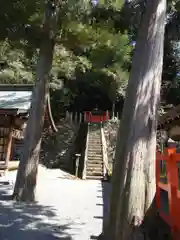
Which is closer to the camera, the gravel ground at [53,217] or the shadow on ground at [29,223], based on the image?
the shadow on ground at [29,223]

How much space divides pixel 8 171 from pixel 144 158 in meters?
11.2

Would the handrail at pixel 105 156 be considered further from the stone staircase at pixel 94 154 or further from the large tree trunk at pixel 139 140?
the large tree trunk at pixel 139 140

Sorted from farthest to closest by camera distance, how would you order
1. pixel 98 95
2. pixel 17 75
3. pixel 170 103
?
pixel 98 95 → pixel 170 103 → pixel 17 75

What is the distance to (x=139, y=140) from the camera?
3746 millimetres

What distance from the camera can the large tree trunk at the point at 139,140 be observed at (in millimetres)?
3641

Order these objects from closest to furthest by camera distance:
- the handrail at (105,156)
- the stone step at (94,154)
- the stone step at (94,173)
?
1. the stone step at (94,173)
2. the handrail at (105,156)
3. the stone step at (94,154)

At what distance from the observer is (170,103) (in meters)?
27.4

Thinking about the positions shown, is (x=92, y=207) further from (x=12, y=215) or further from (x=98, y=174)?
(x=98, y=174)

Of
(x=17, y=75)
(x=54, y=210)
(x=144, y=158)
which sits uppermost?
(x=17, y=75)

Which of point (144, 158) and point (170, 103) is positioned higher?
point (170, 103)

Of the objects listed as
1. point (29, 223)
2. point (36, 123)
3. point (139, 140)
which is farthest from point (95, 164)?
point (139, 140)

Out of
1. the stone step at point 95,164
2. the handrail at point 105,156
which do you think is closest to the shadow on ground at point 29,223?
the handrail at point 105,156

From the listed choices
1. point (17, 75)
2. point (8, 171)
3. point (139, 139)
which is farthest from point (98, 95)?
point (139, 139)

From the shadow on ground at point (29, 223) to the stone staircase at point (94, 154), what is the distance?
8.15 meters
